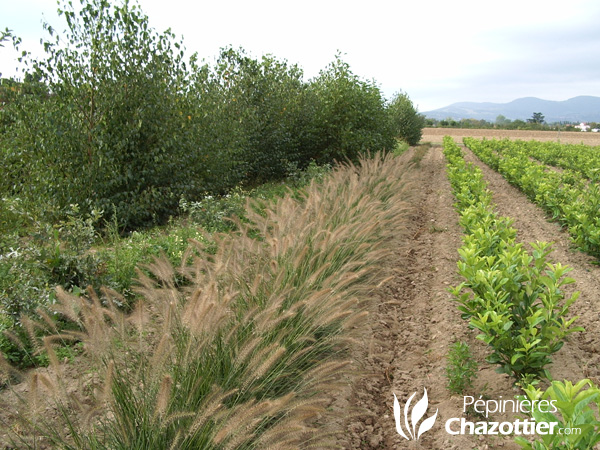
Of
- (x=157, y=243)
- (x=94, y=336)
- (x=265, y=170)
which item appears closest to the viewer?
(x=94, y=336)

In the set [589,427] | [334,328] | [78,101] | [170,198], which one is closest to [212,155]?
[170,198]

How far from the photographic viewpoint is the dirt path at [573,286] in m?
3.53

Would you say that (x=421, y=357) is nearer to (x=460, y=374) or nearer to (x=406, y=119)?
(x=460, y=374)

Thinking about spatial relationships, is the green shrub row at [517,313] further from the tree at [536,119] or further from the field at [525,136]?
the tree at [536,119]

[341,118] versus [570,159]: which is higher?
[341,118]

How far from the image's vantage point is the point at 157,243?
18.4ft

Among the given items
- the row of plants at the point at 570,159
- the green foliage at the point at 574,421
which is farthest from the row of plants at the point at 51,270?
the row of plants at the point at 570,159

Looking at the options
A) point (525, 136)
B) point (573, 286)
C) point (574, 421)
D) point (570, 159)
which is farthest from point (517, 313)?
point (525, 136)

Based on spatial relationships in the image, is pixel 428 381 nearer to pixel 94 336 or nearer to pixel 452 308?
pixel 452 308

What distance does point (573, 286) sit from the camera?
5.05 m

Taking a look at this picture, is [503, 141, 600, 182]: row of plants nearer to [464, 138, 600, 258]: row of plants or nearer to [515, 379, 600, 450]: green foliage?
[464, 138, 600, 258]: row of plants

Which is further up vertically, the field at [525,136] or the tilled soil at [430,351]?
the field at [525,136]

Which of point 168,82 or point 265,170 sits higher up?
point 168,82

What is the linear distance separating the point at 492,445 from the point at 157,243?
4.21 m
